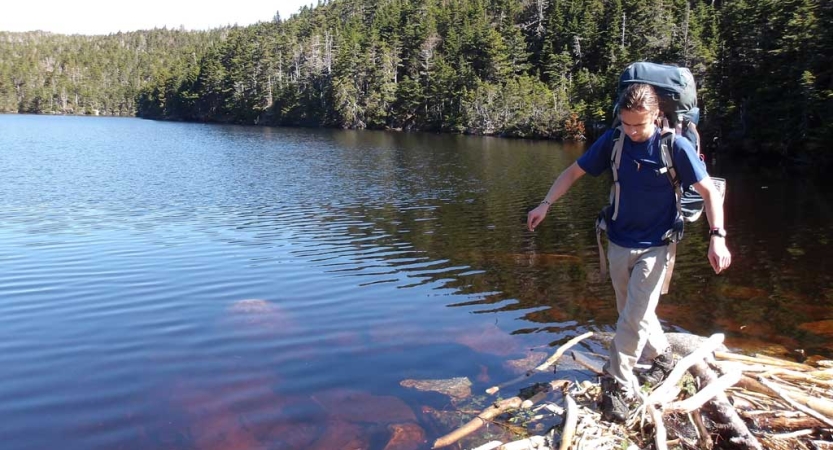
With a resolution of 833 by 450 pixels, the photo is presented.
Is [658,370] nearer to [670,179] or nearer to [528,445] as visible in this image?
[528,445]

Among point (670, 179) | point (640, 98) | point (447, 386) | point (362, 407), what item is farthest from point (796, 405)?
point (362, 407)

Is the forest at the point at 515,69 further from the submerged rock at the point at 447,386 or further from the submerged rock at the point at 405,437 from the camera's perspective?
the submerged rock at the point at 405,437

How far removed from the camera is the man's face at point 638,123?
167 inches

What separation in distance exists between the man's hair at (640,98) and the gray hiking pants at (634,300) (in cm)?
110

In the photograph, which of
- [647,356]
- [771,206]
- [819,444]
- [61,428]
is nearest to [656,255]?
[647,356]

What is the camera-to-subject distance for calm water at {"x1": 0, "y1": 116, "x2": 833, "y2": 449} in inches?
261

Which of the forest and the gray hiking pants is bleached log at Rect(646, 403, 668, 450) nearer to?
the gray hiking pants

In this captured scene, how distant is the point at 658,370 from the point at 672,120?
2.17 metres

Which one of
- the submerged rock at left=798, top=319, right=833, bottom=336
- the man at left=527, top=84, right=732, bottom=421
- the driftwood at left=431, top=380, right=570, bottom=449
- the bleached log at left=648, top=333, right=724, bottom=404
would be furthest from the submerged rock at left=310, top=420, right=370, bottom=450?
the submerged rock at left=798, top=319, right=833, bottom=336

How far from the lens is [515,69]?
93750 millimetres

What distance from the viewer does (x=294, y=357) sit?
322 inches

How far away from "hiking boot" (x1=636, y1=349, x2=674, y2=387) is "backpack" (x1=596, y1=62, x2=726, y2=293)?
77 cm

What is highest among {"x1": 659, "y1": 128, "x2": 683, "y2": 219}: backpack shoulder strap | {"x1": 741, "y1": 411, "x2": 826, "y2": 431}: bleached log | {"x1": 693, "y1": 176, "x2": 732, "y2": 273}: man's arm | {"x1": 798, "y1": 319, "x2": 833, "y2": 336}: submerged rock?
{"x1": 659, "y1": 128, "x2": 683, "y2": 219}: backpack shoulder strap

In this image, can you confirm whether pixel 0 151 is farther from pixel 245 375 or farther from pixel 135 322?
pixel 245 375
